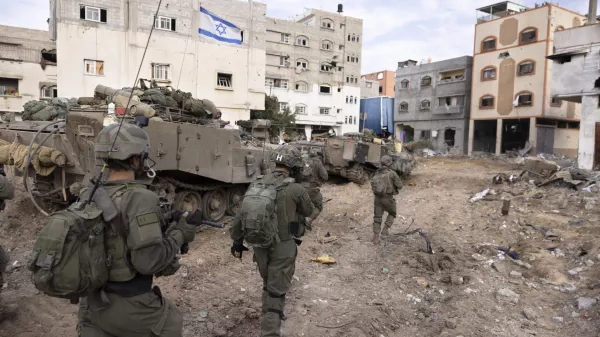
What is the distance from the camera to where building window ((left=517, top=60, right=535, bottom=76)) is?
26.7m

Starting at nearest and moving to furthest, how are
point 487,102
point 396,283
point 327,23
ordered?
point 396,283 < point 487,102 < point 327,23

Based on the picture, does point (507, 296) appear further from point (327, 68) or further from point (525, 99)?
point (327, 68)

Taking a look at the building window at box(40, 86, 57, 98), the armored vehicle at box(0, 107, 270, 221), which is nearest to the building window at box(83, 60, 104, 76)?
the building window at box(40, 86, 57, 98)

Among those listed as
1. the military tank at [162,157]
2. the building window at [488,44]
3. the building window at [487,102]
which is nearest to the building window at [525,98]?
the building window at [487,102]

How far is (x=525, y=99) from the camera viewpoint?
27.3 metres

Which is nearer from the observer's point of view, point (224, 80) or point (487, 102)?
point (224, 80)

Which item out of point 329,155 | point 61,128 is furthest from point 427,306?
point 329,155

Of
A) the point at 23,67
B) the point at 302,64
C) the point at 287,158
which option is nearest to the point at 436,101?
the point at 302,64

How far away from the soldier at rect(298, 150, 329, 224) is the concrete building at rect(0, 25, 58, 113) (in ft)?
77.4

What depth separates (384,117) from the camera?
39.6m

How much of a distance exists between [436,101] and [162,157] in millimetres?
29717

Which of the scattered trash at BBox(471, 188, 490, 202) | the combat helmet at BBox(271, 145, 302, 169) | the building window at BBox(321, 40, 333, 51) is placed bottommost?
the scattered trash at BBox(471, 188, 490, 202)

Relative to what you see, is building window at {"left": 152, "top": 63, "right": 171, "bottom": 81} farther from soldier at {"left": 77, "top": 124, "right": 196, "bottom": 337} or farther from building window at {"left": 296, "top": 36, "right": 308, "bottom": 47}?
soldier at {"left": 77, "top": 124, "right": 196, "bottom": 337}

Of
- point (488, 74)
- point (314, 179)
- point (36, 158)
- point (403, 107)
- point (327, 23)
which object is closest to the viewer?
point (36, 158)
